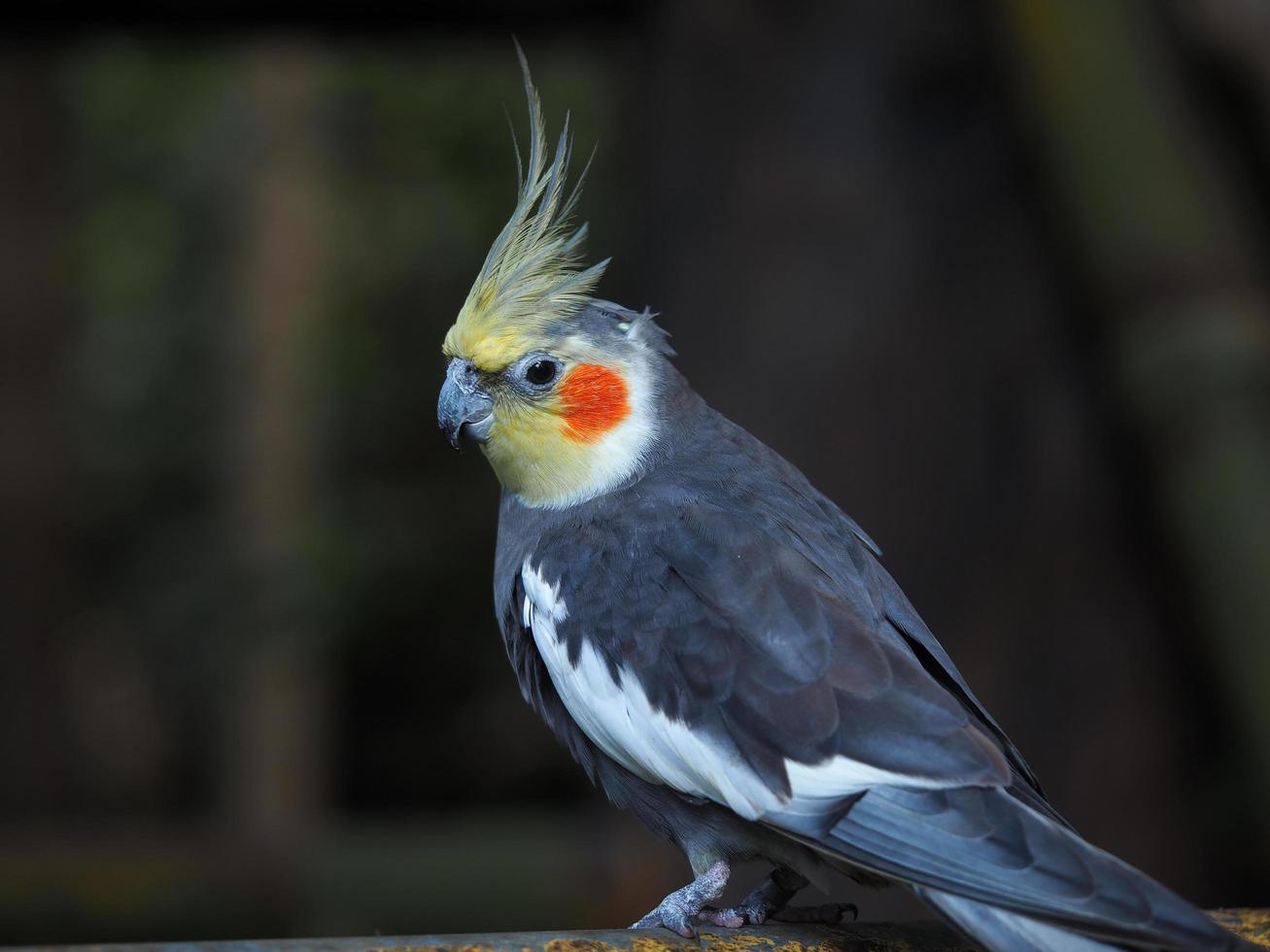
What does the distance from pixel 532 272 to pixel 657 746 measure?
91 cm

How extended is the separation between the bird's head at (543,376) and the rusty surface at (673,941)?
3.01ft

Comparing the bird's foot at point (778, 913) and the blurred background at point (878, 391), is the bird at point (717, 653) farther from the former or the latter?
the blurred background at point (878, 391)

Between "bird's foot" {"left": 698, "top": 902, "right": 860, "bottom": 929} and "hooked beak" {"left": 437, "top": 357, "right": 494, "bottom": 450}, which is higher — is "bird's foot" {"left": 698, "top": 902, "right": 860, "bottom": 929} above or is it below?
below

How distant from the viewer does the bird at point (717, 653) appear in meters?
1.76

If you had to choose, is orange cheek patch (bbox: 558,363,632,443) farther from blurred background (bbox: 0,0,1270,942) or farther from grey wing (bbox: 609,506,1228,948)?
blurred background (bbox: 0,0,1270,942)

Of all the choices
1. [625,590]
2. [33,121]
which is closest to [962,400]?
[625,590]

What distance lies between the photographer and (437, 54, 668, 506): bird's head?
2.49m

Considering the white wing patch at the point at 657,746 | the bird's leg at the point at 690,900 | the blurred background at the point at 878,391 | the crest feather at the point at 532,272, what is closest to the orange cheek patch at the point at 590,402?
the crest feather at the point at 532,272

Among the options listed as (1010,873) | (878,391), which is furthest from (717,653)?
(878,391)

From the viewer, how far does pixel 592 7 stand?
338cm

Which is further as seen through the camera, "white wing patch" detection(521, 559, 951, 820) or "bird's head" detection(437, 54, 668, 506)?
"bird's head" detection(437, 54, 668, 506)

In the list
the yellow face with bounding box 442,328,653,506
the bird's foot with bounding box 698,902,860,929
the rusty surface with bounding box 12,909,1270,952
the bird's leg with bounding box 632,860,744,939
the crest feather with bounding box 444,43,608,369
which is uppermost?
the crest feather with bounding box 444,43,608,369

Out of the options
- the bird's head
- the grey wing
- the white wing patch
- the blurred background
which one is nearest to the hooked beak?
the bird's head

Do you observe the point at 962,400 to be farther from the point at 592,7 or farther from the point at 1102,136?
the point at 592,7
